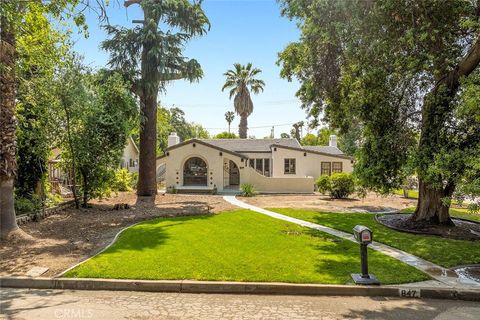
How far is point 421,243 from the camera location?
1012cm

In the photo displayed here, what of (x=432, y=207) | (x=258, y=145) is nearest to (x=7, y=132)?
(x=432, y=207)

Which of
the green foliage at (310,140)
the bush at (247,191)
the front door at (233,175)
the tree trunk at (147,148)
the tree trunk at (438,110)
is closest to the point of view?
the tree trunk at (438,110)

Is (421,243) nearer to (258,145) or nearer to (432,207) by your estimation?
(432,207)

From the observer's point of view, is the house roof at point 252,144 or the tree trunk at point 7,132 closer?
the tree trunk at point 7,132

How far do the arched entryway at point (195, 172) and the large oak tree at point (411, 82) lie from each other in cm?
1556

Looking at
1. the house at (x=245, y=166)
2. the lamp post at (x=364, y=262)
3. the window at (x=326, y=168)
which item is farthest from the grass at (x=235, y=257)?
the window at (x=326, y=168)

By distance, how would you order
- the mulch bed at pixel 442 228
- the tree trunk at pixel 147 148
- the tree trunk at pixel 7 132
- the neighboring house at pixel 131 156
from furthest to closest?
the neighboring house at pixel 131 156
the tree trunk at pixel 147 148
the mulch bed at pixel 442 228
the tree trunk at pixel 7 132

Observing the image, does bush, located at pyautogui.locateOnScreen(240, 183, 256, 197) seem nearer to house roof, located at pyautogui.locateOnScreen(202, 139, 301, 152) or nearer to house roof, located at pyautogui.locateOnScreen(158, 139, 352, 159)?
house roof, located at pyautogui.locateOnScreen(158, 139, 352, 159)

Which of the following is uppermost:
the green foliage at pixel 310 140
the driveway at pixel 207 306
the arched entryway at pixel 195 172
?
the green foliage at pixel 310 140

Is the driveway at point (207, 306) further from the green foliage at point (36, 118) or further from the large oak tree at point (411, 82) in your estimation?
the green foliage at point (36, 118)

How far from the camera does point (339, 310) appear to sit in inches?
218

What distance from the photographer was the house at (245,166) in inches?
1001

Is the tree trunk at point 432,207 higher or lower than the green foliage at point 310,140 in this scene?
lower

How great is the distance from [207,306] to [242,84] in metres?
41.2
